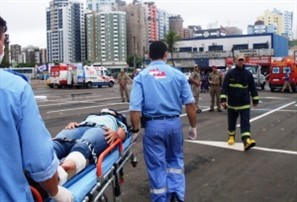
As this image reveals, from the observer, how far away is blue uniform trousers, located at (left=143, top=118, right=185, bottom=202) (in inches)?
203

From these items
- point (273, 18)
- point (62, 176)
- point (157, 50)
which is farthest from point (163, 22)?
point (62, 176)

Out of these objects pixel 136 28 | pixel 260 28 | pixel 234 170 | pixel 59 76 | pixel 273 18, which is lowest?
pixel 234 170

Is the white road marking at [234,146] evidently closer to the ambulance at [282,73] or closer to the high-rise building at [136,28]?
the ambulance at [282,73]

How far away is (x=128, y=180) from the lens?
6.80 m

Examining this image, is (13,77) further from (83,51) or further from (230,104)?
(83,51)

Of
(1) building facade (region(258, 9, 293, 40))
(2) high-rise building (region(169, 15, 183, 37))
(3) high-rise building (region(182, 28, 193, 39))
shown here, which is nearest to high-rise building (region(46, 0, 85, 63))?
(2) high-rise building (region(169, 15, 183, 37))

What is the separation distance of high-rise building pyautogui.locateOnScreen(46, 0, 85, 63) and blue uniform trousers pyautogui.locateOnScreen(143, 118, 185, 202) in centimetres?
10467

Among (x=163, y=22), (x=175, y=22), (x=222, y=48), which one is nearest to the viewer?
(x=222, y=48)

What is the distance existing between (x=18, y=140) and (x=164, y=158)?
120 inches

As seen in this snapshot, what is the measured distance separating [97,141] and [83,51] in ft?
385

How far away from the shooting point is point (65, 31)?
11106cm

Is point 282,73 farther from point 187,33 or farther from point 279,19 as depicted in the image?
point 279,19

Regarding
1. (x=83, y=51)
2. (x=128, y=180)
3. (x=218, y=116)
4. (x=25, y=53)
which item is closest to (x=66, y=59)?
(x=83, y=51)

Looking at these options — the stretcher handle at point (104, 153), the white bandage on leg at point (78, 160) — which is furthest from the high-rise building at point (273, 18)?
the white bandage on leg at point (78, 160)
